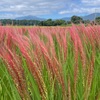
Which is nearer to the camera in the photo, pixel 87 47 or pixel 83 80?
pixel 83 80

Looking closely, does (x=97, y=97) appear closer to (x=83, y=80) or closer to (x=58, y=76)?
(x=83, y=80)

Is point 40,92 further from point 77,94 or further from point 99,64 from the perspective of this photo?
point 99,64

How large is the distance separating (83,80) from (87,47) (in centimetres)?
73

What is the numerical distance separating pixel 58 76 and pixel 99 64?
0.59 meters

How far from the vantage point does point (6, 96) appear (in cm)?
102

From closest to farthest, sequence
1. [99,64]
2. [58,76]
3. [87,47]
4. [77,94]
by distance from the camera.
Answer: [58,76], [77,94], [99,64], [87,47]

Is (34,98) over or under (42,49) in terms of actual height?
under

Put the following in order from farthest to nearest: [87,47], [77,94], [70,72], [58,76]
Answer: [87,47] → [70,72] → [77,94] → [58,76]

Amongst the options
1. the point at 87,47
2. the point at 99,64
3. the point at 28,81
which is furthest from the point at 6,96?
the point at 87,47

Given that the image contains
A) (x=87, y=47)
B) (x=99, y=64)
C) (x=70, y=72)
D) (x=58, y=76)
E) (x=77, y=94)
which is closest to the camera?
(x=58, y=76)

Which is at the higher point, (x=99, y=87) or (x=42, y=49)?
(x=42, y=49)

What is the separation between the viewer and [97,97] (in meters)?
1.01

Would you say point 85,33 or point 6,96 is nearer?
point 6,96

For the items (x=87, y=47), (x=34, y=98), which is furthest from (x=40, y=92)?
(x=87, y=47)
